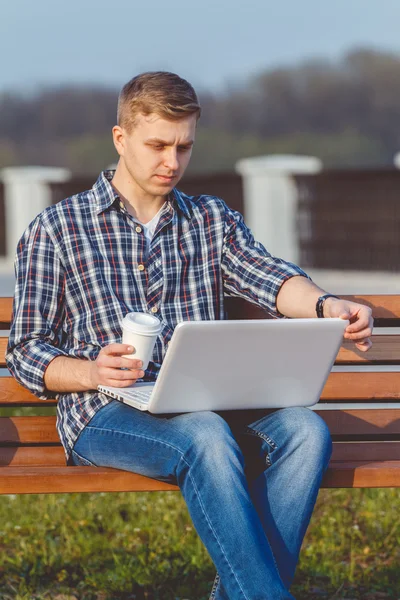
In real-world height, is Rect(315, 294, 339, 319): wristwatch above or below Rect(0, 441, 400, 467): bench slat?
above

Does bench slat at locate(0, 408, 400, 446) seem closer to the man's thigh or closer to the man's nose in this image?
the man's thigh

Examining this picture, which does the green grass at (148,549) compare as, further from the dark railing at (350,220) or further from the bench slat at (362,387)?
the dark railing at (350,220)

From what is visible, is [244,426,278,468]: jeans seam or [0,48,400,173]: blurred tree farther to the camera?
[0,48,400,173]: blurred tree

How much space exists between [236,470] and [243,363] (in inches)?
9.3

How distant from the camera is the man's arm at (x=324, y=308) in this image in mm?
2793

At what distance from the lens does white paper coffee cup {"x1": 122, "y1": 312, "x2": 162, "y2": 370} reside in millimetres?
2500

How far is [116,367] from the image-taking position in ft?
8.45

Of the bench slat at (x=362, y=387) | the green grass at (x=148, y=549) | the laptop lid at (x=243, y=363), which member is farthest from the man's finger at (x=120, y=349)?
the green grass at (x=148, y=549)

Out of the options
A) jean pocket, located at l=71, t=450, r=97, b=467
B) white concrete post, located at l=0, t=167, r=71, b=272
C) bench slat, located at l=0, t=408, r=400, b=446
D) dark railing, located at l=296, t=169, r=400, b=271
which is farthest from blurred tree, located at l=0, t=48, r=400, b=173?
jean pocket, located at l=71, t=450, r=97, b=467

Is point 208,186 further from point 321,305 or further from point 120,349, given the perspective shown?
point 120,349

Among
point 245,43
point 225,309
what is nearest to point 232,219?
point 225,309

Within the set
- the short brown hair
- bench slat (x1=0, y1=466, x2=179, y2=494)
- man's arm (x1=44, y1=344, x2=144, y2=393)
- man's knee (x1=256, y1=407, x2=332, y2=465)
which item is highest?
the short brown hair

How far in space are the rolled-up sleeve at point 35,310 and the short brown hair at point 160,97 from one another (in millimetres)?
390

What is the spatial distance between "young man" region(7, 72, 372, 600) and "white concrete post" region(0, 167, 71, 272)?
11.2 m
